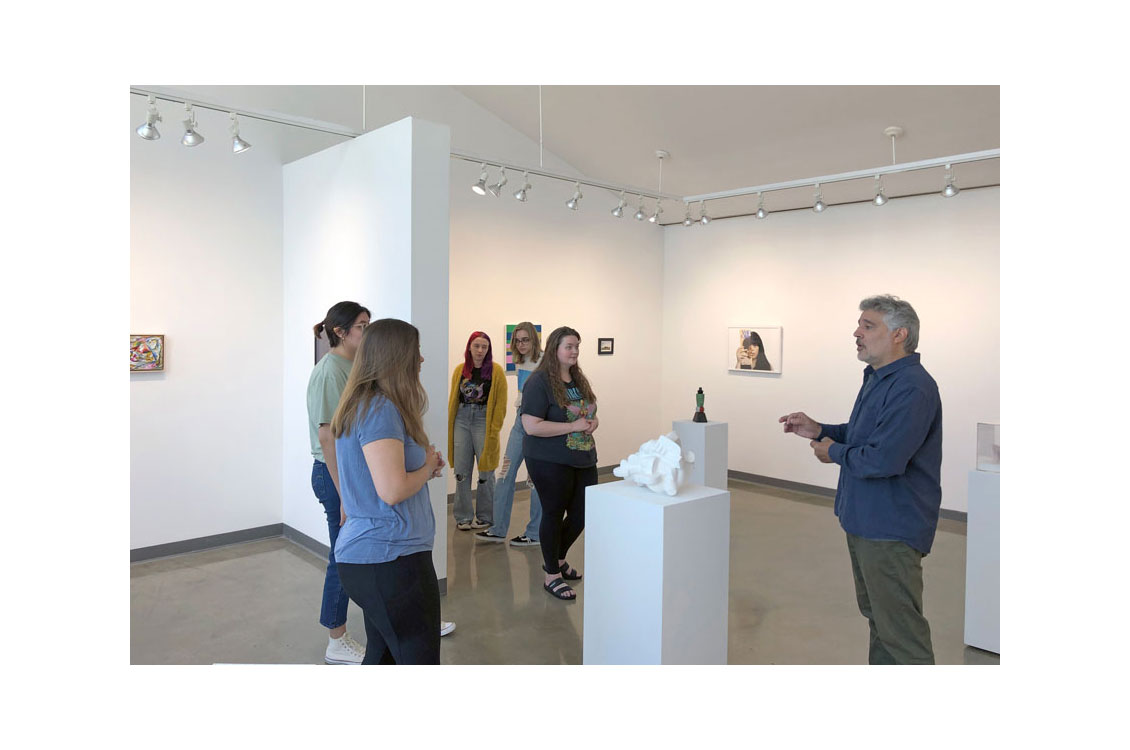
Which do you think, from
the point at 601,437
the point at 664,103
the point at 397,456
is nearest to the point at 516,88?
the point at 664,103

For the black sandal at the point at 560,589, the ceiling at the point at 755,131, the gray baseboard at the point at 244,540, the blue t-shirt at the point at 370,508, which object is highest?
the ceiling at the point at 755,131

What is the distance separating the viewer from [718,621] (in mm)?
3266

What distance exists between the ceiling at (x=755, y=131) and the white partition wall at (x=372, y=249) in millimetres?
2469

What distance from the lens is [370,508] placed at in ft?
8.50

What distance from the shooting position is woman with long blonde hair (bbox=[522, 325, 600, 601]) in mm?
4508

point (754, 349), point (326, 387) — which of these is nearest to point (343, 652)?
point (326, 387)

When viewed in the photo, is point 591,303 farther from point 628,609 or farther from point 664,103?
point 628,609

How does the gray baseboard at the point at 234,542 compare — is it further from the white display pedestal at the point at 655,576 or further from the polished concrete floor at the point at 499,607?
the white display pedestal at the point at 655,576

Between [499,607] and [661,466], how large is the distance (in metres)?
1.91

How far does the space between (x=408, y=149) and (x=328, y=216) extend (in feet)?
3.86

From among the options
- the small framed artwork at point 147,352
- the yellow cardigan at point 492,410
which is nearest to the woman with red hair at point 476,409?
the yellow cardigan at point 492,410

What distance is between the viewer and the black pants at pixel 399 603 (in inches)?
101

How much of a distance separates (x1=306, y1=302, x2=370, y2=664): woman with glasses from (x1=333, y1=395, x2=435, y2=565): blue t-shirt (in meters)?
0.89

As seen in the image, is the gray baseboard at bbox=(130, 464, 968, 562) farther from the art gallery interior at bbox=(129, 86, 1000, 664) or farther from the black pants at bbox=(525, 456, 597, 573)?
the black pants at bbox=(525, 456, 597, 573)
